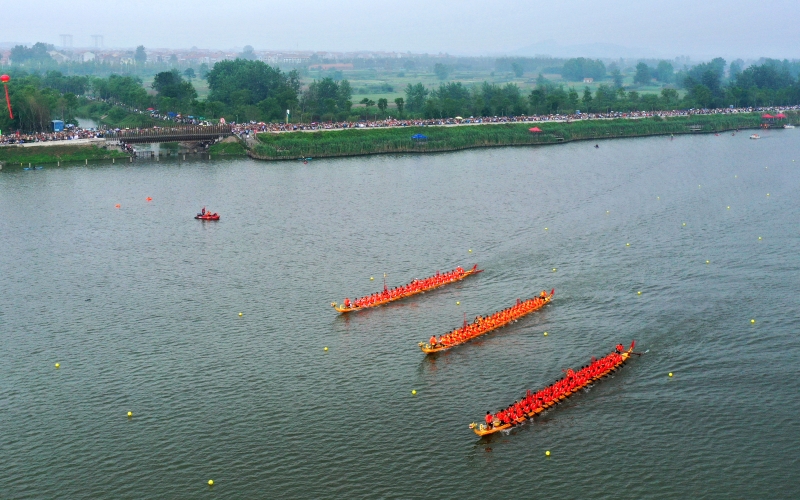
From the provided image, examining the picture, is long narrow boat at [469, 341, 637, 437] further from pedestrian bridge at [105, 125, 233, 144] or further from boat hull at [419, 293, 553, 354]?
pedestrian bridge at [105, 125, 233, 144]

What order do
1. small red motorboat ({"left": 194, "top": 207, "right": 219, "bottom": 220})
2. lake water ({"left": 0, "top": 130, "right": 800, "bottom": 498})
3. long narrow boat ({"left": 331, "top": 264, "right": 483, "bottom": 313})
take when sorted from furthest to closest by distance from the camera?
small red motorboat ({"left": 194, "top": 207, "right": 219, "bottom": 220})
long narrow boat ({"left": 331, "top": 264, "right": 483, "bottom": 313})
lake water ({"left": 0, "top": 130, "right": 800, "bottom": 498})

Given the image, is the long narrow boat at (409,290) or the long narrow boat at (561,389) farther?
the long narrow boat at (409,290)

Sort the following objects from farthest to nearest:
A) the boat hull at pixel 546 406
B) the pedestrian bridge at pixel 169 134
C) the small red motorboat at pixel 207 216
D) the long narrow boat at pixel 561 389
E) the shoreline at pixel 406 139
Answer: the pedestrian bridge at pixel 169 134
the shoreline at pixel 406 139
the small red motorboat at pixel 207 216
the long narrow boat at pixel 561 389
the boat hull at pixel 546 406

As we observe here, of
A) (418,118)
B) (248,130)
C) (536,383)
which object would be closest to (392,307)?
(536,383)

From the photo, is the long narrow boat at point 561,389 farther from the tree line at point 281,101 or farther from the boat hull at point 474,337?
the tree line at point 281,101

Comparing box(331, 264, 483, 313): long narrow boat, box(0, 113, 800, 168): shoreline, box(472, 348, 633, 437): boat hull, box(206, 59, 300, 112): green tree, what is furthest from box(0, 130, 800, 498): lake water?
box(206, 59, 300, 112): green tree

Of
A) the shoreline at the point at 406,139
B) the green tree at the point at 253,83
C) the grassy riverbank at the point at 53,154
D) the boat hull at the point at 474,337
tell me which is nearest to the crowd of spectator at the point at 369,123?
the grassy riverbank at the point at 53,154
